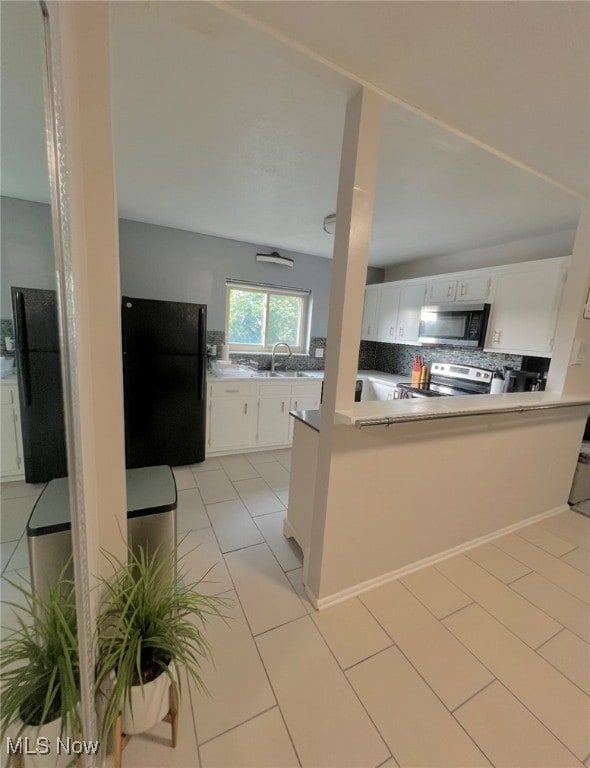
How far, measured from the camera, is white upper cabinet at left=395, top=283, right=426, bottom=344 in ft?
12.6

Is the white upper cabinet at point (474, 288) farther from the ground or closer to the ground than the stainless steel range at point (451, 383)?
farther from the ground

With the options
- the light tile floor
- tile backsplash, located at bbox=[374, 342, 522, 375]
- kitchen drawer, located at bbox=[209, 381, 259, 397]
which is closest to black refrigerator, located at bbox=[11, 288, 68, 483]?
the light tile floor

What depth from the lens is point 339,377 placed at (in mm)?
1464

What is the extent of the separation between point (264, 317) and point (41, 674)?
3.73 m

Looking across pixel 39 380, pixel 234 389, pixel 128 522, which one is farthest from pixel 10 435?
pixel 234 389

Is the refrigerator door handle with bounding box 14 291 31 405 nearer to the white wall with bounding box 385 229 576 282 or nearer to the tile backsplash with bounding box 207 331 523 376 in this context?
the tile backsplash with bounding box 207 331 523 376

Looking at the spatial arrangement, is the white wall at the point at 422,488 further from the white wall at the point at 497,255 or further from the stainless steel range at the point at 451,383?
Answer: the white wall at the point at 497,255

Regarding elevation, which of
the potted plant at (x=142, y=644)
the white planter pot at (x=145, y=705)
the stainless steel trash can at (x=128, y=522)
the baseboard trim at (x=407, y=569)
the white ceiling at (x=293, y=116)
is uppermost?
the white ceiling at (x=293, y=116)

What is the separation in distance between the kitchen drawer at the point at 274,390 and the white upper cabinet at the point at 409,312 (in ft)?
5.32

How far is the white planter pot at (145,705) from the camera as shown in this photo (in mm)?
997

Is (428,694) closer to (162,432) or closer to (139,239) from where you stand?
(162,432)

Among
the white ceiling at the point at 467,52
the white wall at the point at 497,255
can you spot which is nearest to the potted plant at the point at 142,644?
the white ceiling at the point at 467,52

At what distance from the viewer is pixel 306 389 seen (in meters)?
3.78

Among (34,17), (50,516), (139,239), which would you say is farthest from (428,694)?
(139,239)
